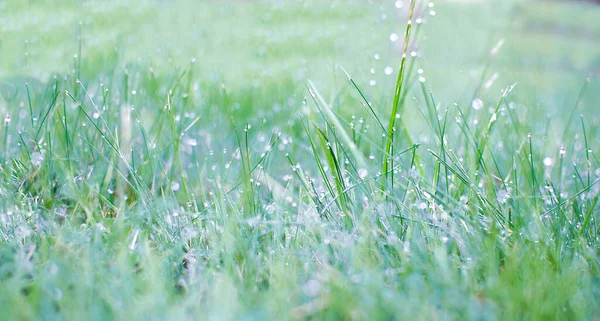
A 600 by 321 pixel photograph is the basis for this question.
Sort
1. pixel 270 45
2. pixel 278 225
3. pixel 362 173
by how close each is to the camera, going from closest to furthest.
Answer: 1. pixel 278 225
2. pixel 362 173
3. pixel 270 45

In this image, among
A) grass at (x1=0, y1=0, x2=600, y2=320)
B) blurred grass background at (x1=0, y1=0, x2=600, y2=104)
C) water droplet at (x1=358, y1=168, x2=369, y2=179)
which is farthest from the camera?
blurred grass background at (x1=0, y1=0, x2=600, y2=104)

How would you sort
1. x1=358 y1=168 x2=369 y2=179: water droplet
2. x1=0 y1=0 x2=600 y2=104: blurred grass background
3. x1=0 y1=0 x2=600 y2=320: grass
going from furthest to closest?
1. x1=0 y1=0 x2=600 y2=104: blurred grass background
2. x1=358 y1=168 x2=369 y2=179: water droplet
3. x1=0 y1=0 x2=600 y2=320: grass

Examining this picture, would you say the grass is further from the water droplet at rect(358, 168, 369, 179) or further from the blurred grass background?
the blurred grass background

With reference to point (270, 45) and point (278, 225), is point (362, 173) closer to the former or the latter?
point (278, 225)

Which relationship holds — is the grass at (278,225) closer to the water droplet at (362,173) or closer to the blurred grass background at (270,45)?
the water droplet at (362,173)

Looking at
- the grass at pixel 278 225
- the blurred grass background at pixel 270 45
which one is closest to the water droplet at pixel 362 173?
the grass at pixel 278 225

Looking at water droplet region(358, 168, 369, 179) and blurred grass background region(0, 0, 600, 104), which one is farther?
blurred grass background region(0, 0, 600, 104)

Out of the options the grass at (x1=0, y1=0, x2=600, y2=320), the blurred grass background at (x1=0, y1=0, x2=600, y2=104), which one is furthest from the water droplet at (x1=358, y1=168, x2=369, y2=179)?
the blurred grass background at (x1=0, y1=0, x2=600, y2=104)

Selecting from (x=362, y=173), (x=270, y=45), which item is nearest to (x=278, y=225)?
(x=362, y=173)

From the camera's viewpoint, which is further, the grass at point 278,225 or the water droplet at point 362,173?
the water droplet at point 362,173

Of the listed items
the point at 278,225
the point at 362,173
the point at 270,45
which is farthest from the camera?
the point at 270,45

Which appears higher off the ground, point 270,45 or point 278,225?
point 278,225
